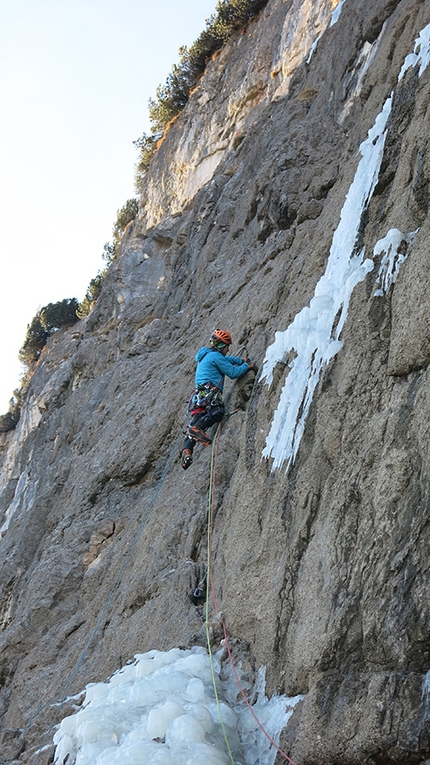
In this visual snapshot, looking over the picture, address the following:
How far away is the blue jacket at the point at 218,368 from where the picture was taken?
9273 mm

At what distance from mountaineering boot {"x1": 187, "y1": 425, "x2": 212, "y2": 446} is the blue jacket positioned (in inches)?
23.7

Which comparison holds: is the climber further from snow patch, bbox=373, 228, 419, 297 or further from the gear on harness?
snow patch, bbox=373, 228, 419, 297

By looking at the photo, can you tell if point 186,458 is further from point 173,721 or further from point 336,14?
point 336,14

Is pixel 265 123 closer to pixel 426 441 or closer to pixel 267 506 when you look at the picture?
pixel 267 506

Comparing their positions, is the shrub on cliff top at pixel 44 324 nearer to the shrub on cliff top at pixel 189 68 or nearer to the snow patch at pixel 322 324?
the shrub on cliff top at pixel 189 68

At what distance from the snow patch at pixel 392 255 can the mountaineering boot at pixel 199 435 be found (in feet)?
12.6

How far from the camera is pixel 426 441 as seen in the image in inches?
185

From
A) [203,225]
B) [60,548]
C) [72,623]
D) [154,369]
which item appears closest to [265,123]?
Result: [203,225]

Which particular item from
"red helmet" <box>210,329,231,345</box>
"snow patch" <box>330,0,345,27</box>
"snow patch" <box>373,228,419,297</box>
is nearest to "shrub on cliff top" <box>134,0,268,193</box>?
"snow patch" <box>330,0,345,27</box>

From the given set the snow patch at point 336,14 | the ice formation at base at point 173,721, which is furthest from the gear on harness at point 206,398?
the snow patch at point 336,14

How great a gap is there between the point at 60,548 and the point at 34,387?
1401cm

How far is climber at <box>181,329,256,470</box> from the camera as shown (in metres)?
9.38

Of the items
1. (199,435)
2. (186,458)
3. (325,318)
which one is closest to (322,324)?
(325,318)

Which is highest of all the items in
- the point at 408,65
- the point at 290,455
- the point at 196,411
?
the point at 408,65
